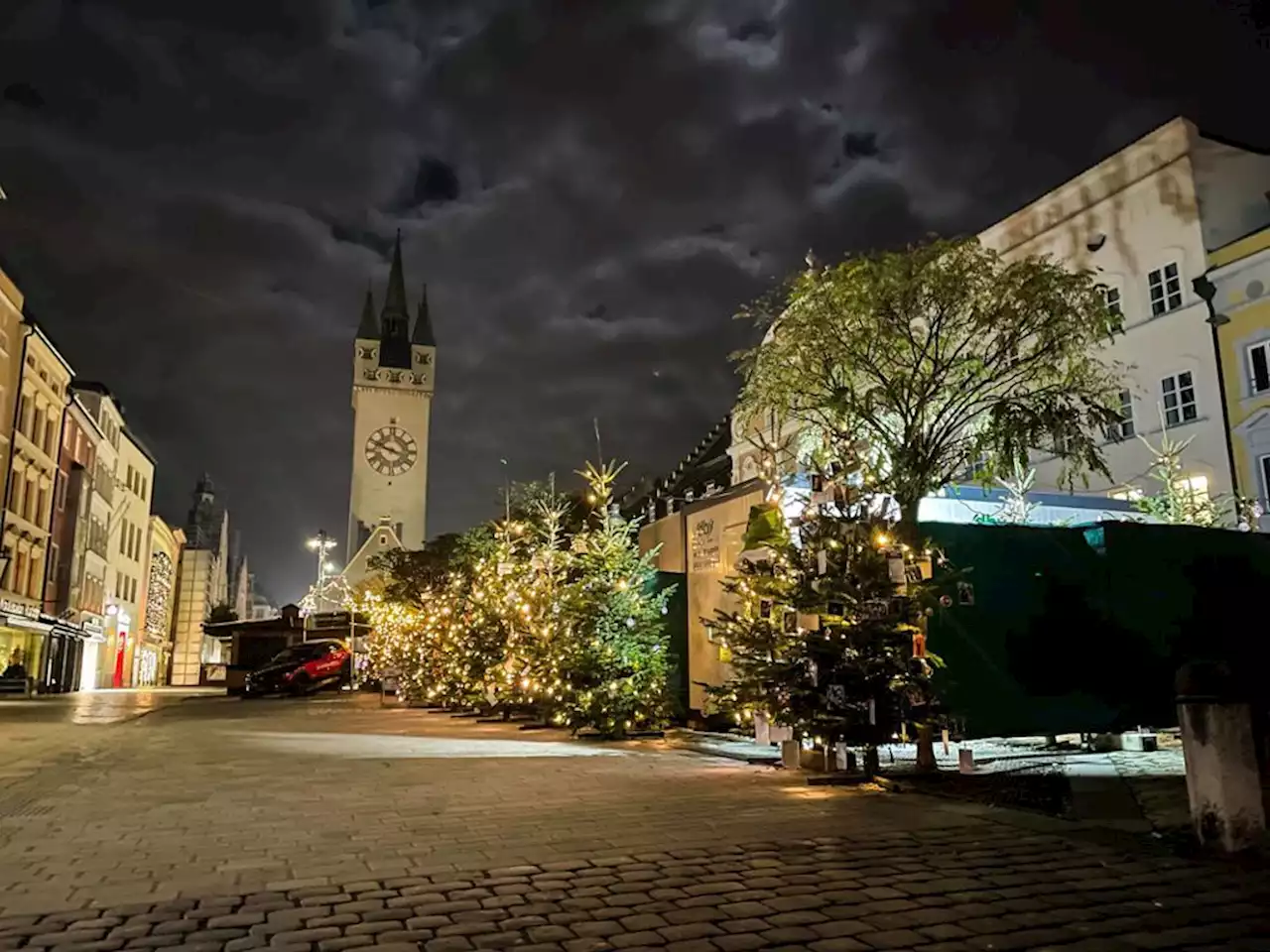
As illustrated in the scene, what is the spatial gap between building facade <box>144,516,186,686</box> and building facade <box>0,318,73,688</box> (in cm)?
2107

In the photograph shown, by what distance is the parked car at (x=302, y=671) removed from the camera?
3350 centimetres

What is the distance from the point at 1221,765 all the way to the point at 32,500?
43.9 m

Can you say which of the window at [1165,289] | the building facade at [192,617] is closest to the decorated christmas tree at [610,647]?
the window at [1165,289]

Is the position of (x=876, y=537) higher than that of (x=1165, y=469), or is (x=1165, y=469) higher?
(x=1165, y=469)

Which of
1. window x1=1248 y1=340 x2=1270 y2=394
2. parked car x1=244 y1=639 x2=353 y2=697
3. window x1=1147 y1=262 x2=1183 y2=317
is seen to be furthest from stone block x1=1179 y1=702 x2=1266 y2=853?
parked car x1=244 y1=639 x2=353 y2=697

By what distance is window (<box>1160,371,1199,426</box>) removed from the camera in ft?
88.6

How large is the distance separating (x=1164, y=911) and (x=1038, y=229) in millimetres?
31601

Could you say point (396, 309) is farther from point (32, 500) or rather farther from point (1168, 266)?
point (1168, 266)

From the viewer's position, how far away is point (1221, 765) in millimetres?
5875

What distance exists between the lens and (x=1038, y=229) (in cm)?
3228

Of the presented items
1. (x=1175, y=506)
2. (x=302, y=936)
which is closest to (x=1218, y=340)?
(x=1175, y=506)

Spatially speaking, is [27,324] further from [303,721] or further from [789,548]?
[789,548]

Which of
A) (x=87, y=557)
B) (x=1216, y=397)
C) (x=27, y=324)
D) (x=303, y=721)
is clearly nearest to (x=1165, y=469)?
(x=1216, y=397)

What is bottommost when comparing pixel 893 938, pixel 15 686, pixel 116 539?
pixel 893 938
